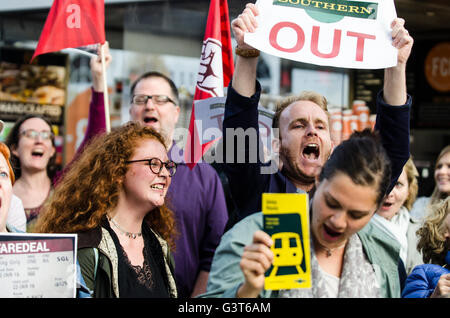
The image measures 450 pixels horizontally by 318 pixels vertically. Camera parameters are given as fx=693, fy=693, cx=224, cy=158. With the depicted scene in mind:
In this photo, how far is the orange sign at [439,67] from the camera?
7.95m

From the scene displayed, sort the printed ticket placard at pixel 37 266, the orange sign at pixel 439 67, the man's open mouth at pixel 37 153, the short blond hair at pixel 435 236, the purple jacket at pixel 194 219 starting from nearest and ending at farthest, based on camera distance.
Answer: the printed ticket placard at pixel 37 266 < the short blond hair at pixel 435 236 < the purple jacket at pixel 194 219 < the man's open mouth at pixel 37 153 < the orange sign at pixel 439 67

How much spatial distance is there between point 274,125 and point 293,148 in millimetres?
224

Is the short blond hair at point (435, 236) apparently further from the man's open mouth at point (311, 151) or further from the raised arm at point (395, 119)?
the man's open mouth at point (311, 151)

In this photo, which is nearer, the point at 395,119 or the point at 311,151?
the point at 395,119

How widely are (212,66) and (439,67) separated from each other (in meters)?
5.09

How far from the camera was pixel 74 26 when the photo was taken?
12.0 feet

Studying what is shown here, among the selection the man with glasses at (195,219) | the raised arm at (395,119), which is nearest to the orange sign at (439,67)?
Answer: the man with glasses at (195,219)

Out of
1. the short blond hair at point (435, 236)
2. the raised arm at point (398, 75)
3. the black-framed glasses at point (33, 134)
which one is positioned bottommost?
the short blond hair at point (435, 236)

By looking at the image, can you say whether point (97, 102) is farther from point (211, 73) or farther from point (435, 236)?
point (435, 236)

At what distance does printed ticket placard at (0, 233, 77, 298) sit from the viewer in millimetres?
2314

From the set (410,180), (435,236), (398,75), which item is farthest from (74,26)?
(410,180)

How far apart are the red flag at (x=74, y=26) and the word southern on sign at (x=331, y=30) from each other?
4.16 feet

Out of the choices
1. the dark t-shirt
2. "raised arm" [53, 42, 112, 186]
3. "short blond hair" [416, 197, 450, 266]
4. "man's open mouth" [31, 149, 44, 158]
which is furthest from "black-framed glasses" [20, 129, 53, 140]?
"short blond hair" [416, 197, 450, 266]
